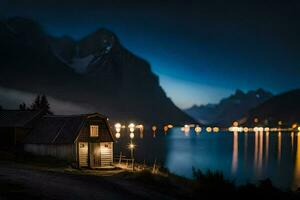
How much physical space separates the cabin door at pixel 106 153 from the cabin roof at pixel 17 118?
1057cm

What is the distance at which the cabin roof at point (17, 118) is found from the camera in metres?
53.8

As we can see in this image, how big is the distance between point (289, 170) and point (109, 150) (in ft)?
175

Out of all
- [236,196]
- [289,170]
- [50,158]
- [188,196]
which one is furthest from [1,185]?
[289,170]

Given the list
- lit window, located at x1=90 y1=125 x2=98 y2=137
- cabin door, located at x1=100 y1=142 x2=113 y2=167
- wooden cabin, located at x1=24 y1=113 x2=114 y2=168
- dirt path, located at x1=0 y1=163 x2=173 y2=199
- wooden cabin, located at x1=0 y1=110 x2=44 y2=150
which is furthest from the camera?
wooden cabin, located at x1=0 y1=110 x2=44 y2=150

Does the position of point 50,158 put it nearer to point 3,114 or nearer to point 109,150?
point 109,150

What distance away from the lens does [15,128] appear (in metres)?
53.4

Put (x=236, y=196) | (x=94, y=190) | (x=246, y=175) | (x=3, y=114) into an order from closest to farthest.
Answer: (x=94, y=190) < (x=236, y=196) < (x=3, y=114) < (x=246, y=175)

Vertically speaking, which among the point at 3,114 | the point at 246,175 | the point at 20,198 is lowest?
the point at 246,175

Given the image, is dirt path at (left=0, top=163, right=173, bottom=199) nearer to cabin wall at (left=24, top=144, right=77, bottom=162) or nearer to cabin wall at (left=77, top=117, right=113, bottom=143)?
cabin wall at (left=24, top=144, right=77, bottom=162)

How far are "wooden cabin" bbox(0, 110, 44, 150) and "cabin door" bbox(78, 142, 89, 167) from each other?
28.3 feet

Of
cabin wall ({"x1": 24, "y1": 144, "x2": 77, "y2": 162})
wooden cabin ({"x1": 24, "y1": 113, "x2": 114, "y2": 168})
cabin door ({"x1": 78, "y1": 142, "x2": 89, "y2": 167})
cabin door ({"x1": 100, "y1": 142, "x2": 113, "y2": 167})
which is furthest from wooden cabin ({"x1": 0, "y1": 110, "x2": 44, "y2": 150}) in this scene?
cabin door ({"x1": 100, "y1": 142, "x2": 113, "y2": 167})

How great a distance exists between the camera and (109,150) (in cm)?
5253

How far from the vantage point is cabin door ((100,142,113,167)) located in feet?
171

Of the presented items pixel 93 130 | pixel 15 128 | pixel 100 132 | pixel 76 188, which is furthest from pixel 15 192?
pixel 15 128
